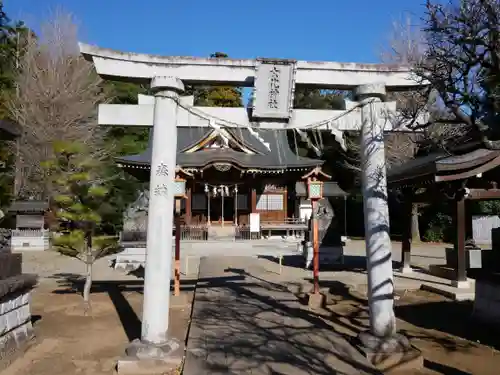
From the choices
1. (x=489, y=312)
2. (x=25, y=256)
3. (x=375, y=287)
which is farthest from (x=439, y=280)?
(x=25, y=256)

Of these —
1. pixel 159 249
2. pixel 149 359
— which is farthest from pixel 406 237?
pixel 149 359

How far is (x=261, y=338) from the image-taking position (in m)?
5.62

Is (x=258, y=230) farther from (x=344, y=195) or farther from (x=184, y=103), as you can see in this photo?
(x=184, y=103)

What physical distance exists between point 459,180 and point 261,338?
6.64 metres

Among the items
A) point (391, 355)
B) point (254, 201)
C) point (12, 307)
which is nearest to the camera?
point (391, 355)

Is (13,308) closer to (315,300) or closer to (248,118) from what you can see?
(248,118)

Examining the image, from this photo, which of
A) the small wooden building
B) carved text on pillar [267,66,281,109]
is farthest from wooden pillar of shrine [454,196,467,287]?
the small wooden building

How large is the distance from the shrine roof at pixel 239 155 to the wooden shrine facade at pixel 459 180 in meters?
10.1

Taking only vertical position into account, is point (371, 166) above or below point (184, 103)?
below

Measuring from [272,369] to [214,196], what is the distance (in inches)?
896

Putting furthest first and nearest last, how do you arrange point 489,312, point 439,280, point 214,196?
point 214,196, point 439,280, point 489,312

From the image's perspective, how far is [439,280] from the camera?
1083cm

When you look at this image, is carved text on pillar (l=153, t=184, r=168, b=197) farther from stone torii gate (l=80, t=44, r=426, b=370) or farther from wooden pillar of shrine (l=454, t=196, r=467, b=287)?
wooden pillar of shrine (l=454, t=196, r=467, b=287)

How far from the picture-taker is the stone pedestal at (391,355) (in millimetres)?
4969
